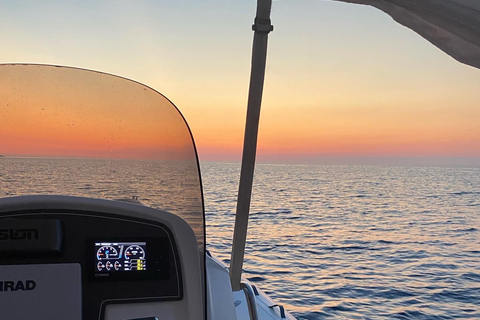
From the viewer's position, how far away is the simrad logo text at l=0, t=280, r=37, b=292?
41.7 inches

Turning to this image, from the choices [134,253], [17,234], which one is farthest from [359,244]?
[17,234]

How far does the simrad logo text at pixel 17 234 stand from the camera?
3.60 ft

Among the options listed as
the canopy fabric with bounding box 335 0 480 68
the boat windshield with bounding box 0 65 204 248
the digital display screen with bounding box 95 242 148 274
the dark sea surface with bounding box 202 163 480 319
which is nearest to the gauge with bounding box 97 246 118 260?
the digital display screen with bounding box 95 242 148 274

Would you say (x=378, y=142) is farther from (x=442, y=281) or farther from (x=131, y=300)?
(x=131, y=300)

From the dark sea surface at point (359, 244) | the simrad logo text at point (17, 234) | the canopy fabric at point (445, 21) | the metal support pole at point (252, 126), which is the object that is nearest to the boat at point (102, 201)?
the simrad logo text at point (17, 234)

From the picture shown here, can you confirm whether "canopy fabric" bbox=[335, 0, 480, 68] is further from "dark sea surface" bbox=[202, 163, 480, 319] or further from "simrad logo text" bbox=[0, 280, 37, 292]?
"simrad logo text" bbox=[0, 280, 37, 292]

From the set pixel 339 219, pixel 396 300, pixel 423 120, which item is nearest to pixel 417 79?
pixel 423 120

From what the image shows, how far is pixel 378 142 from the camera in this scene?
2781 cm

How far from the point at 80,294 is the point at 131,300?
11cm

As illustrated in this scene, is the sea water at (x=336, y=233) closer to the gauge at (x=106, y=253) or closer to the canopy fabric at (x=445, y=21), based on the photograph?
the gauge at (x=106, y=253)

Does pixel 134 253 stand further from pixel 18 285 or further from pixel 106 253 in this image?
pixel 18 285

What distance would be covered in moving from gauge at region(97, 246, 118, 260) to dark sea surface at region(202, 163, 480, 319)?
0.50m

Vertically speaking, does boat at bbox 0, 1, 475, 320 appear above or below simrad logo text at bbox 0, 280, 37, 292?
above

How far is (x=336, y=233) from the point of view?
59.6 feet
